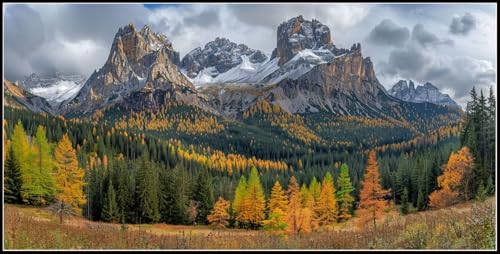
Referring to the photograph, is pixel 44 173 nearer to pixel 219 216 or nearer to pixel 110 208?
pixel 110 208

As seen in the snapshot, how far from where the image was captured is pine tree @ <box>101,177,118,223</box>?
167 feet

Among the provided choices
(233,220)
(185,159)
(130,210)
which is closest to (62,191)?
(130,210)

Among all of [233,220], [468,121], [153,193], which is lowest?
[233,220]

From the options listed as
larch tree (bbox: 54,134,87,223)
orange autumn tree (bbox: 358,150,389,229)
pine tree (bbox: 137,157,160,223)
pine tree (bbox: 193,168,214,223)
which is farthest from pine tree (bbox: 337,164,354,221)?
larch tree (bbox: 54,134,87,223)

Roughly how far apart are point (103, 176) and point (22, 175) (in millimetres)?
11794

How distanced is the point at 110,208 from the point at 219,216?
13.9 m

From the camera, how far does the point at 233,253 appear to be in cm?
1020

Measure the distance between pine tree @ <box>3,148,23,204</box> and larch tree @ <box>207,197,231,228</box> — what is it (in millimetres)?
21496

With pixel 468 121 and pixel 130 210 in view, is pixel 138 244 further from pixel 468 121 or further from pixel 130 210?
pixel 468 121

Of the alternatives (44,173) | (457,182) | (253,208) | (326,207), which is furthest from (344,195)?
(44,173)

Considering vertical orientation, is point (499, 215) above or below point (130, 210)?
above

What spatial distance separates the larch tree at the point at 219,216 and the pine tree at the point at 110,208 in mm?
11179

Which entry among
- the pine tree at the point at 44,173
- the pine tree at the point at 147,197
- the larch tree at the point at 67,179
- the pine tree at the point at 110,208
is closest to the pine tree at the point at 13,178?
the pine tree at the point at 44,173

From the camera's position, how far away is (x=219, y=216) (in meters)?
57.8
